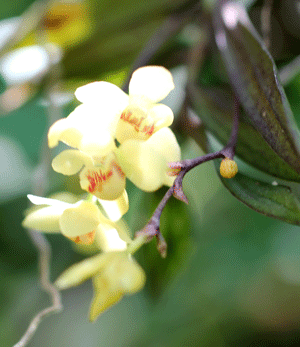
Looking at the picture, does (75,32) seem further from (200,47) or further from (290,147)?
(290,147)

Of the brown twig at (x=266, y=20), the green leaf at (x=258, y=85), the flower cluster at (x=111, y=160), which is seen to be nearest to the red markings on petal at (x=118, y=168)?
the flower cluster at (x=111, y=160)

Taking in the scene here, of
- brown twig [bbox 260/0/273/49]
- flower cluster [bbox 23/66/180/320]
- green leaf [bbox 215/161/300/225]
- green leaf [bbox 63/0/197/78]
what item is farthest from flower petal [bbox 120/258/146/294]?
green leaf [bbox 63/0/197/78]

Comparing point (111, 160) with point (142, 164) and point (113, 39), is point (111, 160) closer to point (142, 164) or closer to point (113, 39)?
point (142, 164)

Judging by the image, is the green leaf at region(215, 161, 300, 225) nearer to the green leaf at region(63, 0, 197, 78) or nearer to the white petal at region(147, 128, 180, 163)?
the white petal at region(147, 128, 180, 163)

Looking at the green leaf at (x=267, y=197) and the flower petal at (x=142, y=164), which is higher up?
the flower petal at (x=142, y=164)

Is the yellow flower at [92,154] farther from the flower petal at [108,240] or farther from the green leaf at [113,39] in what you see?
the green leaf at [113,39]

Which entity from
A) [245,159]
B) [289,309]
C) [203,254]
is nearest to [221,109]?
[245,159]
